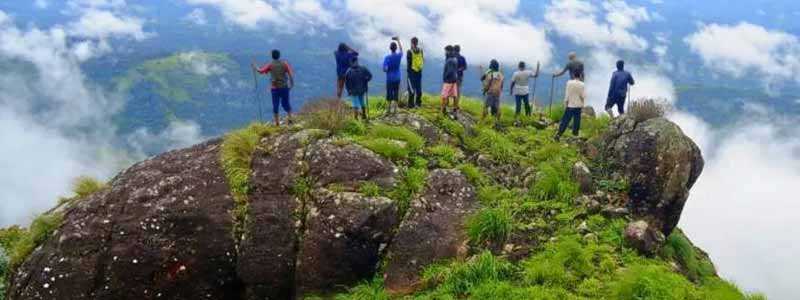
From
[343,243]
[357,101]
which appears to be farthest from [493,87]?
[343,243]

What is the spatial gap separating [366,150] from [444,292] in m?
5.17

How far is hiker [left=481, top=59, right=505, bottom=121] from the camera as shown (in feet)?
72.6

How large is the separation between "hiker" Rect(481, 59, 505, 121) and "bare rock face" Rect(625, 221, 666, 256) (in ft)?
26.8

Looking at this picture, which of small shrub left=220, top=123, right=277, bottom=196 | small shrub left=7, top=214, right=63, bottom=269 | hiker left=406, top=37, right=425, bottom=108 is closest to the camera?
small shrub left=7, top=214, right=63, bottom=269

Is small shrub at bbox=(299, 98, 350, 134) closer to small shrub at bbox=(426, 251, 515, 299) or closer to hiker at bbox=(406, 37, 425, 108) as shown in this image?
hiker at bbox=(406, 37, 425, 108)

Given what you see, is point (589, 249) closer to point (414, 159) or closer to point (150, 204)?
point (414, 159)

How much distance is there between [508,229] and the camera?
49.3ft

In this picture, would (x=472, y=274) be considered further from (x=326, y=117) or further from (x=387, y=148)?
(x=326, y=117)

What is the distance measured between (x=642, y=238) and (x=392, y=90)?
9815 mm

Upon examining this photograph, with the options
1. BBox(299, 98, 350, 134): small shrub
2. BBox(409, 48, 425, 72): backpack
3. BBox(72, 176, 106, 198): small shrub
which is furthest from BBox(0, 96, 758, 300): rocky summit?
BBox(409, 48, 425, 72): backpack

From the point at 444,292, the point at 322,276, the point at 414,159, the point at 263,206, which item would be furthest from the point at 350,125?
the point at 444,292

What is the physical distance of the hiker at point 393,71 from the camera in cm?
2117

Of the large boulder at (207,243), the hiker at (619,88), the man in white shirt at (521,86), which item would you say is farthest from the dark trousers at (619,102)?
the large boulder at (207,243)

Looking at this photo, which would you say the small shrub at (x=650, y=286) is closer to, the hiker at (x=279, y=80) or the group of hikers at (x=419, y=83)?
the group of hikers at (x=419, y=83)
